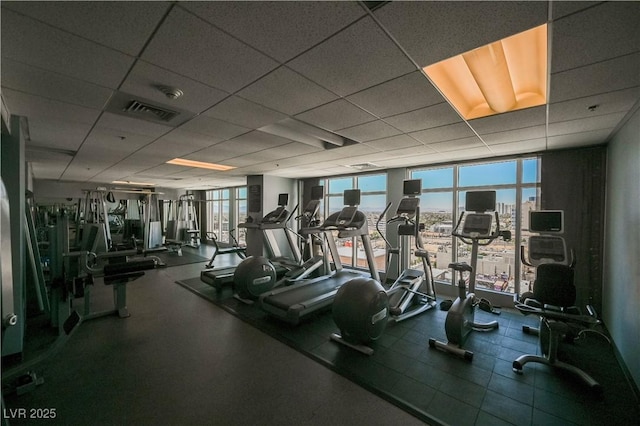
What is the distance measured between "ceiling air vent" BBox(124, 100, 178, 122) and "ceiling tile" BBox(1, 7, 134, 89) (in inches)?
18.2

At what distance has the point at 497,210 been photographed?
4.38 m

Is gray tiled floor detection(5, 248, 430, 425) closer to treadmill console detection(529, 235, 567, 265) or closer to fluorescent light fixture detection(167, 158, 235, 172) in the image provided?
treadmill console detection(529, 235, 567, 265)

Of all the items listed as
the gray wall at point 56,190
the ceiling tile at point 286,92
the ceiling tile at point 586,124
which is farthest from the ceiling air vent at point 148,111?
the gray wall at point 56,190

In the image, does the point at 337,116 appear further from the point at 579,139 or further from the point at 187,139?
the point at 579,139

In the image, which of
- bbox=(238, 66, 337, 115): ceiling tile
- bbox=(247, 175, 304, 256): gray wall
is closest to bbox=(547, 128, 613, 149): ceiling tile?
bbox=(238, 66, 337, 115): ceiling tile

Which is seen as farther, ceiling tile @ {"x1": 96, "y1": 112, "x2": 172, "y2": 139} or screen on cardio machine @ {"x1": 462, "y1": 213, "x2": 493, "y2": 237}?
screen on cardio machine @ {"x1": 462, "y1": 213, "x2": 493, "y2": 237}

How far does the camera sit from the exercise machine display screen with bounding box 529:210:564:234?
3205 mm

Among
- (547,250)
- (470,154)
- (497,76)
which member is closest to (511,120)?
(497,76)

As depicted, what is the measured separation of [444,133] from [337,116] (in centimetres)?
153

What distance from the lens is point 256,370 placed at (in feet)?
8.39

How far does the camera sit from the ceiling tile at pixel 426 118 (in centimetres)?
258

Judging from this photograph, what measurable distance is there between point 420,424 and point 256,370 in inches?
60.5

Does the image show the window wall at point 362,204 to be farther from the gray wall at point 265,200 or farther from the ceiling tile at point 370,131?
the ceiling tile at point 370,131

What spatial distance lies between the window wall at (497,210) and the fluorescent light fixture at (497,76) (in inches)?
97.9
